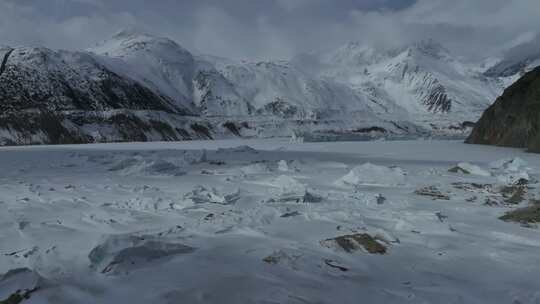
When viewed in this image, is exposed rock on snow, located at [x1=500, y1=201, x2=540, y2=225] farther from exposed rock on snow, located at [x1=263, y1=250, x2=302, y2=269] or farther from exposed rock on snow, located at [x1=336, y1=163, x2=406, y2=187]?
exposed rock on snow, located at [x1=263, y1=250, x2=302, y2=269]

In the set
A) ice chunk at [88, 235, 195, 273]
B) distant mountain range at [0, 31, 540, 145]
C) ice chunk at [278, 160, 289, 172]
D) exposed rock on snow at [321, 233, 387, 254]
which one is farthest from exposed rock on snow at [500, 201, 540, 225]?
distant mountain range at [0, 31, 540, 145]

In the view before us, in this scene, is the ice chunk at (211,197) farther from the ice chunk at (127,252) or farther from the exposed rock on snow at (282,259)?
the exposed rock on snow at (282,259)

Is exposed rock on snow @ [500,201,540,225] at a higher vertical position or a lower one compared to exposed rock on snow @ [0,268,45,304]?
higher

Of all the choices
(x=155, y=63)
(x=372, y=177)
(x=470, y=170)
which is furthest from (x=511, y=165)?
(x=155, y=63)

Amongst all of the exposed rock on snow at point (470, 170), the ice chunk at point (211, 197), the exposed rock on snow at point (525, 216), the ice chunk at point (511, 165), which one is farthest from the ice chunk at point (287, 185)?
the ice chunk at point (511, 165)

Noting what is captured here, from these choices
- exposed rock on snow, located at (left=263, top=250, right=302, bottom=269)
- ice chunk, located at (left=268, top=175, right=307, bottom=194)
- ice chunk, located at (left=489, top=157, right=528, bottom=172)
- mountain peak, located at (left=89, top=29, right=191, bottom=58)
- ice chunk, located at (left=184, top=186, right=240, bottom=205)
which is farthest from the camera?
mountain peak, located at (left=89, top=29, right=191, bottom=58)

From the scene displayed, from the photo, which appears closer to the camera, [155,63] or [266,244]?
[266,244]

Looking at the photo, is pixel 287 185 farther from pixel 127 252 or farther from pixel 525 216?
pixel 127 252

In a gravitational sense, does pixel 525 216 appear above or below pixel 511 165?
below
